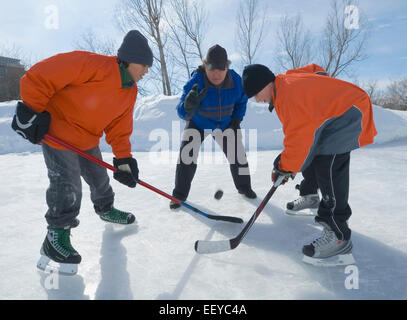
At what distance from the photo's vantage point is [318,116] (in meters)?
1.34

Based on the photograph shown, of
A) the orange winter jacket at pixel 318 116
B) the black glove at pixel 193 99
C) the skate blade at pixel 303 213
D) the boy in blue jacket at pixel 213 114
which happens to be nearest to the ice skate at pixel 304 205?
the skate blade at pixel 303 213

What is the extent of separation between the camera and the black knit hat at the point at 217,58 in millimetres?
2045

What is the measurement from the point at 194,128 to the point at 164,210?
737 millimetres

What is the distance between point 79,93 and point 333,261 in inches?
65.9

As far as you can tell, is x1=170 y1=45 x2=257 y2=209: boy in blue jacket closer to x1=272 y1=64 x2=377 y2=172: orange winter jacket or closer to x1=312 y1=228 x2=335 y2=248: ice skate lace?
x1=272 y1=64 x2=377 y2=172: orange winter jacket

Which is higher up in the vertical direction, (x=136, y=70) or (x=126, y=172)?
(x=136, y=70)

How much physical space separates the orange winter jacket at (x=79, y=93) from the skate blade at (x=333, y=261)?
1.42 m

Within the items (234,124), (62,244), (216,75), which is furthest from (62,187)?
(234,124)

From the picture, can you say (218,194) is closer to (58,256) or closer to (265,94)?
(265,94)

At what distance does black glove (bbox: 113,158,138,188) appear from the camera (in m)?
1.80

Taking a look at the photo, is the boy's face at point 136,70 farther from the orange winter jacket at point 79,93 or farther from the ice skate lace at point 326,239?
the ice skate lace at point 326,239

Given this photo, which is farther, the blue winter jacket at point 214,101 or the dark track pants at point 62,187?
the blue winter jacket at point 214,101

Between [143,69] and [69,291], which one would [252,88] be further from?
[69,291]

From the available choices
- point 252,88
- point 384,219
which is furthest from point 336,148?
point 384,219
